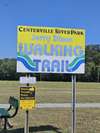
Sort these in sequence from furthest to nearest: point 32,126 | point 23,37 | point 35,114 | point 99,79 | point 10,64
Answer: point 10,64
point 99,79
point 35,114
point 32,126
point 23,37

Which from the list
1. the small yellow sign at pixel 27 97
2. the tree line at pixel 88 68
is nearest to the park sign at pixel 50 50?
the small yellow sign at pixel 27 97

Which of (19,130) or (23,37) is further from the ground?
(23,37)

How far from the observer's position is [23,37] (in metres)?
11.4

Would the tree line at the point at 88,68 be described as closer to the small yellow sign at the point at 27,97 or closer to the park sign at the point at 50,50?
the park sign at the point at 50,50

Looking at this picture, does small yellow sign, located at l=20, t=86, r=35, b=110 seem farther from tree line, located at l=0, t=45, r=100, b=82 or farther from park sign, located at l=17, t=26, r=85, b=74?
tree line, located at l=0, t=45, r=100, b=82

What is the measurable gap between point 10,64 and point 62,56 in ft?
388

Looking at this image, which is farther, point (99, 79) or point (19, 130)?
point (99, 79)

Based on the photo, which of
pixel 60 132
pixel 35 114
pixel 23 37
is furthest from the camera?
pixel 35 114

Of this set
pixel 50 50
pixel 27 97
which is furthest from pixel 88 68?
pixel 27 97

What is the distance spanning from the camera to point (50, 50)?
38.4 ft

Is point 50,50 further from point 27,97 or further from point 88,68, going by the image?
point 88,68

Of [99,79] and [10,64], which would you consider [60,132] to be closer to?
[99,79]

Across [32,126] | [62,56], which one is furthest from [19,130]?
[62,56]

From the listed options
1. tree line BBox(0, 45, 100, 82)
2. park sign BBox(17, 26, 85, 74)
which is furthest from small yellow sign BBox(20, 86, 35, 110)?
tree line BBox(0, 45, 100, 82)
